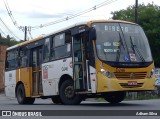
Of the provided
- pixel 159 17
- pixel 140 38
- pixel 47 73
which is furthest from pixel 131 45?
pixel 159 17

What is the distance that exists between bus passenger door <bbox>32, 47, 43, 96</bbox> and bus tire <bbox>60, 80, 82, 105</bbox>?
2.65 meters

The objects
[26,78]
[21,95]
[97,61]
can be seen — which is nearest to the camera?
[97,61]

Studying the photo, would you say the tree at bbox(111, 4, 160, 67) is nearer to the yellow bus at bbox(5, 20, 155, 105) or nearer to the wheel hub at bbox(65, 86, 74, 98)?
the yellow bus at bbox(5, 20, 155, 105)

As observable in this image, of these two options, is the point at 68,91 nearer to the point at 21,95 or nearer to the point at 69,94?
the point at 69,94

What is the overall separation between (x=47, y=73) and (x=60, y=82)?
138 centimetres

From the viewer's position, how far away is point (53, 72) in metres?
18.9

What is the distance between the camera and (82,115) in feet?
42.3

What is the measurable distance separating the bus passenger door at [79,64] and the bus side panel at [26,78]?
15.5 feet

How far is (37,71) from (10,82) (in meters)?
3.59

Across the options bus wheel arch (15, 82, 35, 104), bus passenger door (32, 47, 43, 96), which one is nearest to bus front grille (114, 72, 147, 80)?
bus passenger door (32, 47, 43, 96)

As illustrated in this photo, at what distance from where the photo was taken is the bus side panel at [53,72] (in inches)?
699

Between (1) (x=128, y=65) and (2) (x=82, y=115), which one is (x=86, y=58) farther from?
(2) (x=82, y=115)

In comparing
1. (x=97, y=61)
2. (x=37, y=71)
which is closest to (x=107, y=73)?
(x=97, y=61)

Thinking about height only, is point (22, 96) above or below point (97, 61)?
below
